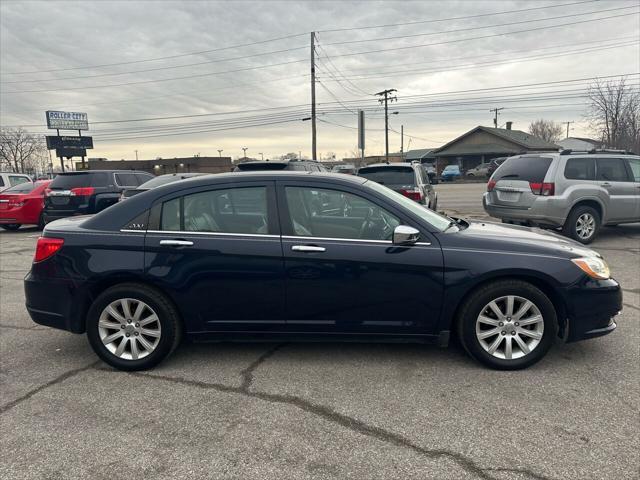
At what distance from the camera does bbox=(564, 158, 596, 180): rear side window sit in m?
8.16

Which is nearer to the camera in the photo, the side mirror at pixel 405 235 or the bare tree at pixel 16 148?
the side mirror at pixel 405 235

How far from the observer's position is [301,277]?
331 centimetres

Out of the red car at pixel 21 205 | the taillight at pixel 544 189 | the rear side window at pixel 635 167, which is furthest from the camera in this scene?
the red car at pixel 21 205

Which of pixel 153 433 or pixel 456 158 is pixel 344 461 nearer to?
pixel 153 433

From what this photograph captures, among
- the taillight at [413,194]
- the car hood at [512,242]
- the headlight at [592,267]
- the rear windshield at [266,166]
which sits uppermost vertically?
the rear windshield at [266,166]

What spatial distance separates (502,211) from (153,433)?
25.8 ft

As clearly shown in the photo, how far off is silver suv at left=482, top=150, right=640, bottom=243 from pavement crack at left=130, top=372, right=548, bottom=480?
6694 mm

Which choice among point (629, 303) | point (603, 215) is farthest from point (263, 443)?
point (603, 215)

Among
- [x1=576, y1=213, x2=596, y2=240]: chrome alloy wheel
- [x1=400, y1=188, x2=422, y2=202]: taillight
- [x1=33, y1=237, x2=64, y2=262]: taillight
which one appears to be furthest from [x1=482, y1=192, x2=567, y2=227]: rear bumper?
[x1=33, y1=237, x2=64, y2=262]: taillight

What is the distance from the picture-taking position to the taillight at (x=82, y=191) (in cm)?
1075

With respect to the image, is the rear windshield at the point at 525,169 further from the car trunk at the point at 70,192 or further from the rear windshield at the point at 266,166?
the car trunk at the point at 70,192

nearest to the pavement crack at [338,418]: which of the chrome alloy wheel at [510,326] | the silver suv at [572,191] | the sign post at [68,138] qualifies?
the chrome alloy wheel at [510,326]

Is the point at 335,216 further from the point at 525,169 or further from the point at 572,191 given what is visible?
the point at 572,191

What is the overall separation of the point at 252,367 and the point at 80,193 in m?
9.48
